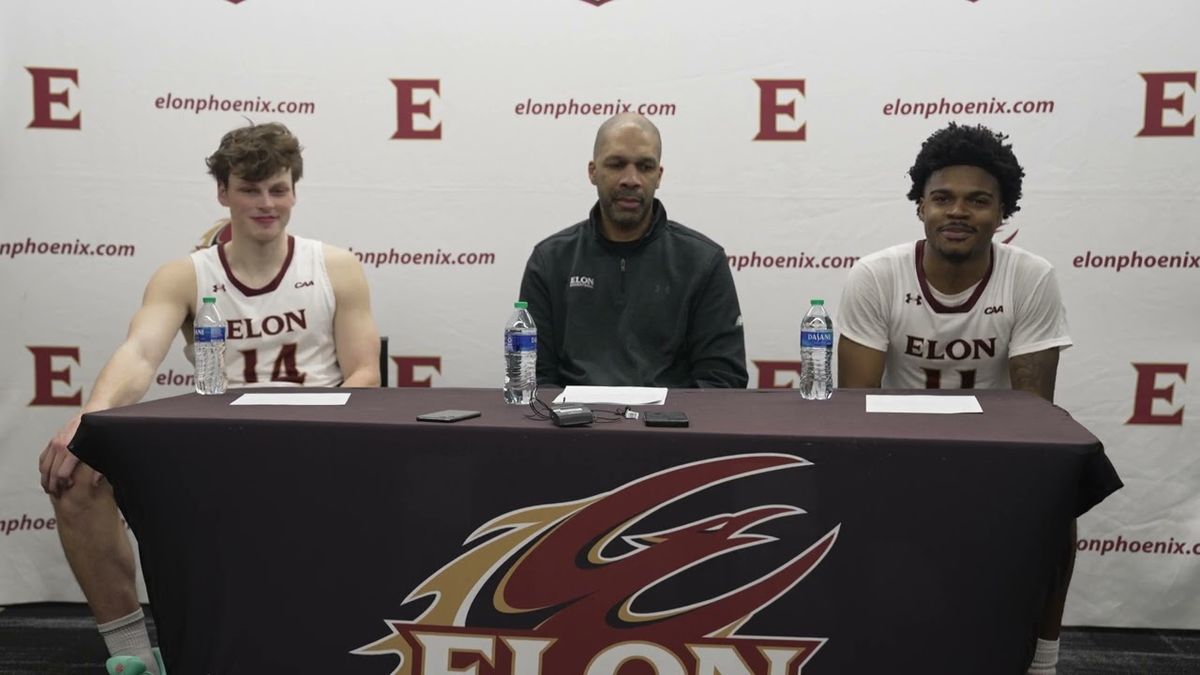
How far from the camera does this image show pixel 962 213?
2.49m

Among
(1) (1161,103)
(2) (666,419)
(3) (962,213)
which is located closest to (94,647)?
(2) (666,419)

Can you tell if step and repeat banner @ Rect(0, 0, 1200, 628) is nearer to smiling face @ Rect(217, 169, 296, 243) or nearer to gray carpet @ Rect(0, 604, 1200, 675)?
gray carpet @ Rect(0, 604, 1200, 675)

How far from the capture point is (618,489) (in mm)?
1774

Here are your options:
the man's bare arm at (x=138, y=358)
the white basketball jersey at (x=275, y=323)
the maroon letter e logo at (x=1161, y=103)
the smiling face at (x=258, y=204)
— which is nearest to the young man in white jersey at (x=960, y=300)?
the maroon letter e logo at (x=1161, y=103)

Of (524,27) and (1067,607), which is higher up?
(524,27)

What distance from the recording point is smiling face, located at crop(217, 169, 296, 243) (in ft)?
8.49

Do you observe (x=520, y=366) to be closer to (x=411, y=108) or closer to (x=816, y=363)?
(x=816, y=363)

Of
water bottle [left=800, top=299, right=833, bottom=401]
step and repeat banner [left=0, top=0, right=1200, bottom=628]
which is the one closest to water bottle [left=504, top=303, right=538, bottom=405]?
water bottle [left=800, top=299, right=833, bottom=401]

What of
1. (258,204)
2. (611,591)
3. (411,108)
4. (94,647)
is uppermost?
(411,108)

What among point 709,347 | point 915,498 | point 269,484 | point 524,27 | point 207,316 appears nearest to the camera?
point 915,498

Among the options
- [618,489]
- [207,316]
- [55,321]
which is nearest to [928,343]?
[618,489]

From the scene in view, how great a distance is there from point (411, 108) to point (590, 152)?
534 mm

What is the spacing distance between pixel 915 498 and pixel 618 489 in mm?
489

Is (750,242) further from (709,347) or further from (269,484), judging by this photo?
(269,484)
